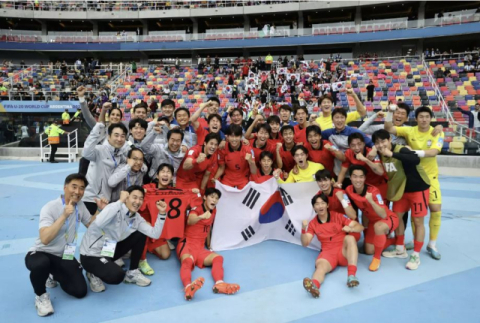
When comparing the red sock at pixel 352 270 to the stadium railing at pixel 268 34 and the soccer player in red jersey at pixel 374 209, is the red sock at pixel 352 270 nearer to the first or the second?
the soccer player in red jersey at pixel 374 209

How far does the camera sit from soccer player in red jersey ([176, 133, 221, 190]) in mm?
4574

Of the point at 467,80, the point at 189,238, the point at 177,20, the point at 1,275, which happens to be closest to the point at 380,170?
the point at 189,238

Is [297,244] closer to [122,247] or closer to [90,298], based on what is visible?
[122,247]

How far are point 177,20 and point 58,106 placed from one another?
17.3 meters

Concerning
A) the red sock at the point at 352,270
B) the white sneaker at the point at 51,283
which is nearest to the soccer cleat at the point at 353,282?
the red sock at the point at 352,270

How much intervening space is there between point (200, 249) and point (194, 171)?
3.98ft

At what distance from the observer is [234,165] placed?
500 centimetres

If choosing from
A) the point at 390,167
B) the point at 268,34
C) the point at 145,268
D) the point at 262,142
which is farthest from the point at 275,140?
the point at 268,34

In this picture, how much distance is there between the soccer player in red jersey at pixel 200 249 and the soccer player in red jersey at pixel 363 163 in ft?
6.08

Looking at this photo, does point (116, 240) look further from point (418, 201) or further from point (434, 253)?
point (434, 253)

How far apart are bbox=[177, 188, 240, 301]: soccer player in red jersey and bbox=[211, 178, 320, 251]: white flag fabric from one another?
0.80 feet

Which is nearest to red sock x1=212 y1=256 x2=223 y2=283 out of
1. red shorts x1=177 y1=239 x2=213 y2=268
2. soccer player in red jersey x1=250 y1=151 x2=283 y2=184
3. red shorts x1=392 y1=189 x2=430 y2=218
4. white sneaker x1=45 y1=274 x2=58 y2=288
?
red shorts x1=177 y1=239 x2=213 y2=268

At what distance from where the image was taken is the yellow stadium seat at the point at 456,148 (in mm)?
11367

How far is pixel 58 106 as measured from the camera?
68.3 feet
